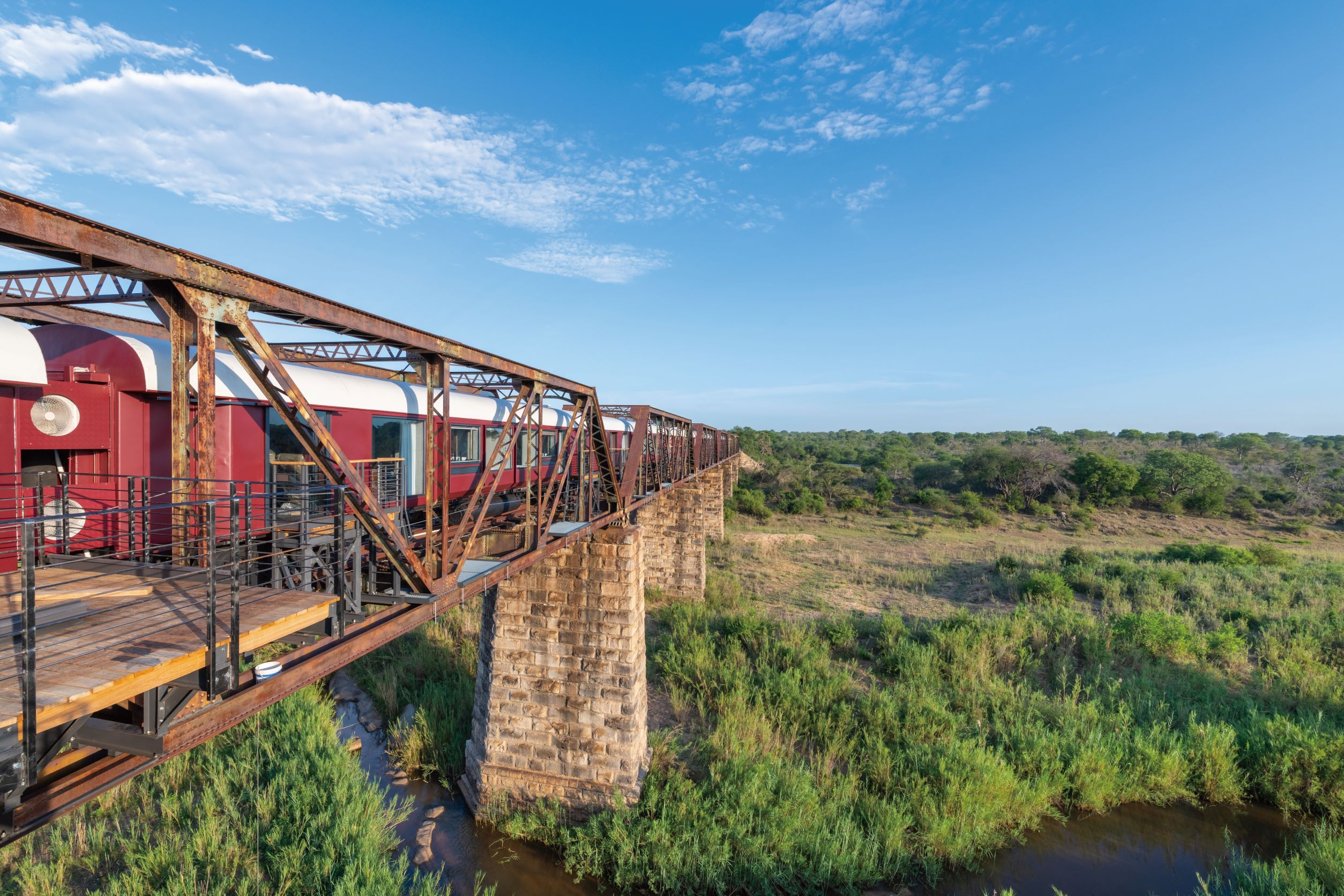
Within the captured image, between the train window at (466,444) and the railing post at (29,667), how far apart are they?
821cm

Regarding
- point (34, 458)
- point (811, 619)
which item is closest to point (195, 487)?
point (34, 458)

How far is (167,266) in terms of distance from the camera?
10.9ft

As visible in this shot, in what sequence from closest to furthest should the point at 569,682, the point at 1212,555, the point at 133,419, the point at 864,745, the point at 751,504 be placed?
the point at 133,419, the point at 569,682, the point at 864,745, the point at 1212,555, the point at 751,504

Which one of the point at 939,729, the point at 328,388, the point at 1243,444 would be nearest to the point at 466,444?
the point at 328,388

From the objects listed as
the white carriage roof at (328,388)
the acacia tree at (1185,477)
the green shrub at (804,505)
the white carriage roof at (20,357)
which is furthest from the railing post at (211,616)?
the acacia tree at (1185,477)

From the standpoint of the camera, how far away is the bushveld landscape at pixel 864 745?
8.13 metres

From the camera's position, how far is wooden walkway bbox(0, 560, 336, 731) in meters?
2.61

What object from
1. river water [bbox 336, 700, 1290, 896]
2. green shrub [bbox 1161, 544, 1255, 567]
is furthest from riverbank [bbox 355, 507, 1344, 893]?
green shrub [bbox 1161, 544, 1255, 567]

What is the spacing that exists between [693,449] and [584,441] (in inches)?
518

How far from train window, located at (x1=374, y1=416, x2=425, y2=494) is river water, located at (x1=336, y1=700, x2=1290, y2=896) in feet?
16.6

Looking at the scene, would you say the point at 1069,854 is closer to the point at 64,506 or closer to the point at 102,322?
the point at 64,506

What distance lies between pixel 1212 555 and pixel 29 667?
34.7 m

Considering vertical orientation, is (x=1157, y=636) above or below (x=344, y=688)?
above

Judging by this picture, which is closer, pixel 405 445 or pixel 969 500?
pixel 405 445
